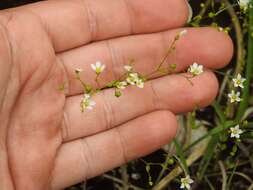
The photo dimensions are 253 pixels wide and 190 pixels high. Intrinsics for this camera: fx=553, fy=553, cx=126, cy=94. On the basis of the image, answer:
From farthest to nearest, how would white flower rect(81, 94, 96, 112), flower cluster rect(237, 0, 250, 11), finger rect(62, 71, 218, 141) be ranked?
finger rect(62, 71, 218, 141), flower cluster rect(237, 0, 250, 11), white flower rect(81, 94, 96, 112)

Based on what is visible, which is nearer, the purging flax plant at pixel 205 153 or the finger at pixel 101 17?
the finger at pixel 101 17

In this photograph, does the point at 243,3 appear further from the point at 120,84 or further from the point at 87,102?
the point at 87,102

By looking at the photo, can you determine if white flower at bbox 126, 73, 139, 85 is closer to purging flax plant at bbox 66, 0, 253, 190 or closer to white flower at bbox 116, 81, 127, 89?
white flower at bbox 116, 81, 127, 89

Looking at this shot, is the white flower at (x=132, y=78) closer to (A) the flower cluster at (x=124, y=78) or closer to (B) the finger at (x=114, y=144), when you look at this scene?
(A) the flower cluster at (x=124, y=78)

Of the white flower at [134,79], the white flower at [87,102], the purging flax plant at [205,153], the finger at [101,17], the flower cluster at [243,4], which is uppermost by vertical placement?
the flower cluster at [243,4]

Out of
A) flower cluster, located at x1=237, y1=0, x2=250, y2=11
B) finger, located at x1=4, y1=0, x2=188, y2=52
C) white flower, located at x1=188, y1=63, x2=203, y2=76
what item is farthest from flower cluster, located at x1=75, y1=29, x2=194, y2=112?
flower cluster, located at x1=237, y1=0, x2=250, y2=11

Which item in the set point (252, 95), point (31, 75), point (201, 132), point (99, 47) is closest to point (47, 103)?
point (31, 75)

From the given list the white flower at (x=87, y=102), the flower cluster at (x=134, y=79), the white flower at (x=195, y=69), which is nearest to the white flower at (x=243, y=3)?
the white flower at (x=195, y=69)
